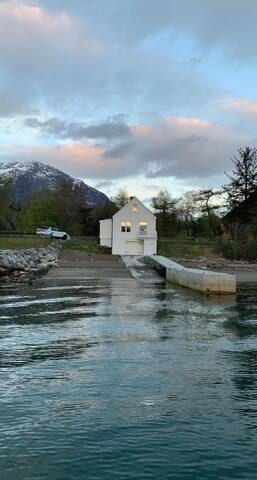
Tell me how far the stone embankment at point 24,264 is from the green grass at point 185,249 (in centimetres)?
1709

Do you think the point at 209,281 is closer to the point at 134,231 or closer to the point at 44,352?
the point at 44,352

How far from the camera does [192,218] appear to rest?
117188mm

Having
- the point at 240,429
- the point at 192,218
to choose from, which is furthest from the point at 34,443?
the point at 192,218

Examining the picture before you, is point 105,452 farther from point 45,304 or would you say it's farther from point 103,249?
point 103,249

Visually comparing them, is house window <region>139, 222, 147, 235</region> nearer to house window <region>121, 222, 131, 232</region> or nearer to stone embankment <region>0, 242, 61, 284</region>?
house window <region>121, 222, 131, 232</region>

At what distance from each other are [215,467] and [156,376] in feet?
14.0

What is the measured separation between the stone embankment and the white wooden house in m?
15.3

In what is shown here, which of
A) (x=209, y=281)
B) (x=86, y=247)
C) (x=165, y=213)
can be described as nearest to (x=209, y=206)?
(x=165, y=213)

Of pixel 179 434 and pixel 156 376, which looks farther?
pixel 156 376

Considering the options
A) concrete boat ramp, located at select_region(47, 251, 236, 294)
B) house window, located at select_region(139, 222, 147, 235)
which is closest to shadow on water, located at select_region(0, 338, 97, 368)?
concrete boat ramp, located at select_region(47, 251, 236, 294)

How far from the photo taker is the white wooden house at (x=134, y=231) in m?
77.8

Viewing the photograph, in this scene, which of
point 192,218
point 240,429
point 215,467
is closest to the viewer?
point 215,467

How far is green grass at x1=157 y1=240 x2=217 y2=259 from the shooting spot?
72938 millimetres

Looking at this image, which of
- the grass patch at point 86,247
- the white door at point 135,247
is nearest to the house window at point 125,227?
the white door at point 135,247
